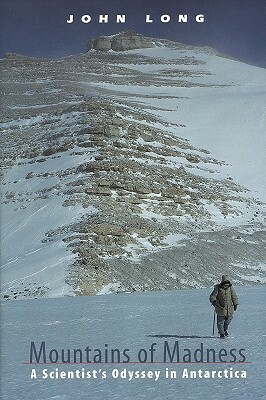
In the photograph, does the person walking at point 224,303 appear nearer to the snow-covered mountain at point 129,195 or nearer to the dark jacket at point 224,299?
the dark jacket at point 224,299

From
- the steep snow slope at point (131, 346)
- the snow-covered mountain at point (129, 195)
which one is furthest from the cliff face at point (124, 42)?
the steep snow slope at point (131, 346)

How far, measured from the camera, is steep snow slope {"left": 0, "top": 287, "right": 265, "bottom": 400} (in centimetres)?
708

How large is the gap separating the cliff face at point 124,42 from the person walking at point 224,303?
131 metres

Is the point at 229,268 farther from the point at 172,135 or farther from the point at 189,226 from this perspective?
the point at 172,135

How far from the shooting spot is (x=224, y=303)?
1065 cm

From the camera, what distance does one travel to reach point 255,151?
2206 inches

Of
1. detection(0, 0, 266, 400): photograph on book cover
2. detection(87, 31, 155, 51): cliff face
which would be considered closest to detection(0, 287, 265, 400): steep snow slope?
detection(0, 0, 266, 400): photograph on book cover

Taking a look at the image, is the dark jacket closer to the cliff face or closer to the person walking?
the person walking

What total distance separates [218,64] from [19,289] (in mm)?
98946

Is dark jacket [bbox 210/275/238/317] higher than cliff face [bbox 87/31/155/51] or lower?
lower

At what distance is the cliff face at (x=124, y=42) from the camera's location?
137 metres

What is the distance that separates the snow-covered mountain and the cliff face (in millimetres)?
65375

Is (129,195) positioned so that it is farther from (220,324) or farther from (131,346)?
(131,346)

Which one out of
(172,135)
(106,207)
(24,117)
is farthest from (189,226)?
(24,117)
